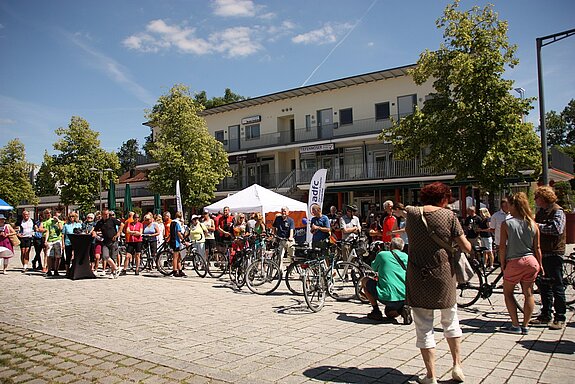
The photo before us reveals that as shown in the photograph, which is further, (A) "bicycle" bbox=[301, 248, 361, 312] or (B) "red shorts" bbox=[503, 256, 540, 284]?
(A) "bicycle" bbox=[301, 248, 361, 312]

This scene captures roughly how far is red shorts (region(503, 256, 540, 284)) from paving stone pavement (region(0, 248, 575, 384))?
726mm

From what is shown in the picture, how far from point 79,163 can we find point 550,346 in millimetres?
35710

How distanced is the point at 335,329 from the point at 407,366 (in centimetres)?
177

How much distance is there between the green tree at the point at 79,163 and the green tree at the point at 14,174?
937 centimetres

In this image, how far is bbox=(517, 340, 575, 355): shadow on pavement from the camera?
4.93 m

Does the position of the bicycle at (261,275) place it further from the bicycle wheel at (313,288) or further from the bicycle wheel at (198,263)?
the bicycle wheel at (198,263)

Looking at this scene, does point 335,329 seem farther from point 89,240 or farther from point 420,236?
point 89,240

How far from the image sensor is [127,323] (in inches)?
261

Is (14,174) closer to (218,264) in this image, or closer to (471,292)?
(218,264)

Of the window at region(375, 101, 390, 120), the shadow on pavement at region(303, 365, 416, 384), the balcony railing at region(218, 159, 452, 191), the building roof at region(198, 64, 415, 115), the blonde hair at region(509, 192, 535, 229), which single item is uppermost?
the building roof at region(198, 64, 415, 115)

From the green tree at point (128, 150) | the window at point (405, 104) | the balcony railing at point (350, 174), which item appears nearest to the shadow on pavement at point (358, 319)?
the balcony railing at point (350, 174)

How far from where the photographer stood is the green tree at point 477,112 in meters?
14.9

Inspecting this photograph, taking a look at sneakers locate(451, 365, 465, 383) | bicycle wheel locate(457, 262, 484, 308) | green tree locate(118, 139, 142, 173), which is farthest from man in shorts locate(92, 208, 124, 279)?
green tree locate(118, 139, 142, 173)

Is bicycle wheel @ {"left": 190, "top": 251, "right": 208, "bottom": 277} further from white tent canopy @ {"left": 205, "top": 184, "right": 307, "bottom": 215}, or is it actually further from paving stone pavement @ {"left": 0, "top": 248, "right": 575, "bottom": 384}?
white tent canopy @ {"left": 205, "top": 184, "right": 307, "bottom": 215}
